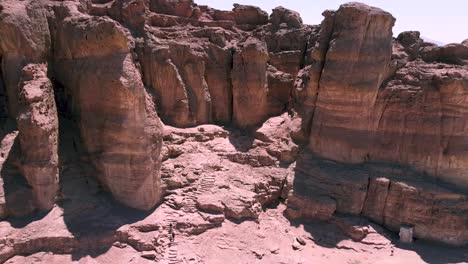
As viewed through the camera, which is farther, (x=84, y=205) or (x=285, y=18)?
Answer: (x=285, y=18)

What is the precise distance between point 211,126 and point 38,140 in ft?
26.3

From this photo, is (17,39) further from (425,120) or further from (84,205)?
(425,120)

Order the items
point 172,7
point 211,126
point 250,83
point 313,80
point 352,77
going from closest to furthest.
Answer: point 352,77, point 313,80, point 211,126, point 250,83, point 172,7

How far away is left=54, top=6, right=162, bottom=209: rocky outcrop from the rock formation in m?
0.05

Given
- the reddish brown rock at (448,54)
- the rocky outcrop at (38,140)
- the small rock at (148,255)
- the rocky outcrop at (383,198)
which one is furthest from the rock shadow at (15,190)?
the reddish brown rock at (448,54)

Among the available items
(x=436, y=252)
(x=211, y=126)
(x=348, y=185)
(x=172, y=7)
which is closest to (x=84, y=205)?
(x=211, y=126)

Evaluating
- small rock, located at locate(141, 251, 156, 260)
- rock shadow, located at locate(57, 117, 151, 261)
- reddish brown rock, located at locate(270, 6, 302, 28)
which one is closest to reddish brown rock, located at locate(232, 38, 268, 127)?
reddish brown rock, located at locate(270, 6, 302, 28)

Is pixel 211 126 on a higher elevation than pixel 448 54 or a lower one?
lower

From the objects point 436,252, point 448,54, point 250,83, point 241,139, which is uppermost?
point 448,54

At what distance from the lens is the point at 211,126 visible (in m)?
18.0

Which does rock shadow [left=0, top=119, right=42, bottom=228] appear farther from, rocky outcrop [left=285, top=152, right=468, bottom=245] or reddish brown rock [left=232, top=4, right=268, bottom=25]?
reddish brown rock [left=232, top=4, right=268, bottom=25]

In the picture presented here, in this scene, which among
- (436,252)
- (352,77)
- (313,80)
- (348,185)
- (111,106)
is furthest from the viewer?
(313,80)

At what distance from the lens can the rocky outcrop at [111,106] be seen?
504 inches

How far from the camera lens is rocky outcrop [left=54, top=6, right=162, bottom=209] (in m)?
12.8
